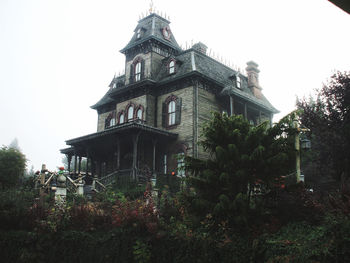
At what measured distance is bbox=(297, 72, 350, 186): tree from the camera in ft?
59.0

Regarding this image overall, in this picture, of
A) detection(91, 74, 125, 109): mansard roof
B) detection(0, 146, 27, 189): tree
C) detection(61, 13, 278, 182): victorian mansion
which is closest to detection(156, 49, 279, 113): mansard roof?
detection(61, 13, 278, 182): victorian mansion

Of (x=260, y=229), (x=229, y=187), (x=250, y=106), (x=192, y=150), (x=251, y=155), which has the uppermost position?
(x=250, y=106)

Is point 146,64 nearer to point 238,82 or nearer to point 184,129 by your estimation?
point 184,129

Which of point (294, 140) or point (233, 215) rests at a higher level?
point (294, 140)

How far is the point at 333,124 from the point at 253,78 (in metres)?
14.0

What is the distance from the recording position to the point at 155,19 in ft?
104

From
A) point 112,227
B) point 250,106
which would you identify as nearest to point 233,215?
point 112,227

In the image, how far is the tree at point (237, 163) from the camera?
8.72 meters

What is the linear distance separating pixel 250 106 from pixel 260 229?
858 inches

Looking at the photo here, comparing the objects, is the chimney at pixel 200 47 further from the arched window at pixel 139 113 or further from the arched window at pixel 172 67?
the arched window at pixel 139 113

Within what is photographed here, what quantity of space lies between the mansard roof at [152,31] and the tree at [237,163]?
20959mm

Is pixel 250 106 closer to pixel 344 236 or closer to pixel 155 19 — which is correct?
pixel 155 19

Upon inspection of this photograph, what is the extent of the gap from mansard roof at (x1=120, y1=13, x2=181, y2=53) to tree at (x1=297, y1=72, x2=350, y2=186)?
1389cm

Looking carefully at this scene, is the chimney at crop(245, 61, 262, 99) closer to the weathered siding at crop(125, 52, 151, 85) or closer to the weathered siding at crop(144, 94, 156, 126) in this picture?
the weathered siding at crop(125, 52, 151, 85)
